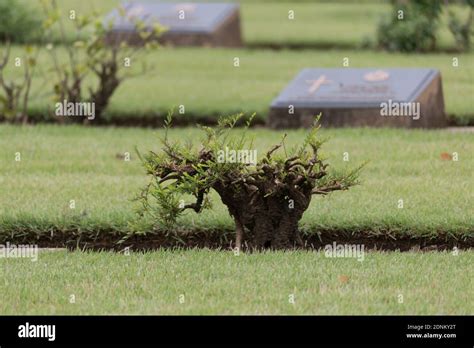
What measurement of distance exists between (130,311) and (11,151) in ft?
16.8

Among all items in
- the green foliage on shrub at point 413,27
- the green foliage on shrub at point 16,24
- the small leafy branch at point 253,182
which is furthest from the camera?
the green foliage on shrub at point 16,24

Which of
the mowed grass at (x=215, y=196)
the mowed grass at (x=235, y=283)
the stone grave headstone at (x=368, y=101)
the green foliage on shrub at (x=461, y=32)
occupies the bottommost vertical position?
the mowed grass at (x=235, y=283)

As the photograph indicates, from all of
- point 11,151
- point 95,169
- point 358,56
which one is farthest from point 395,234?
point 358,56

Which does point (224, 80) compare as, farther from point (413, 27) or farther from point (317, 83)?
point (413, 27)

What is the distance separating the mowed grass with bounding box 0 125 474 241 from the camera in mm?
9141

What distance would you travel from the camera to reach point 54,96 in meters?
13.8

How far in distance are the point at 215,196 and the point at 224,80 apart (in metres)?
6.54

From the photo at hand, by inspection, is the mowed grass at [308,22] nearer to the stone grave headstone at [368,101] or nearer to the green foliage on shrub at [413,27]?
the green foliage on shrub at [413,27]

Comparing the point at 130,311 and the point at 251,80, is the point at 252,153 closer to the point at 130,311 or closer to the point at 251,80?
the point at 130,311

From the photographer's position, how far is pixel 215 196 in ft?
33.1

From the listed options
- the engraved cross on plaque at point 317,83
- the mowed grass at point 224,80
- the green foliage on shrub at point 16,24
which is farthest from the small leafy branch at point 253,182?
the green foliage on shrub at point 16,24

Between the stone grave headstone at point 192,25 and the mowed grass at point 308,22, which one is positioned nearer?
the stone grave headstone at point 192,25

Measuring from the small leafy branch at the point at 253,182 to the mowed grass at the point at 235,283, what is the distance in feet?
0.91

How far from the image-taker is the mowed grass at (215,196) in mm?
9141
